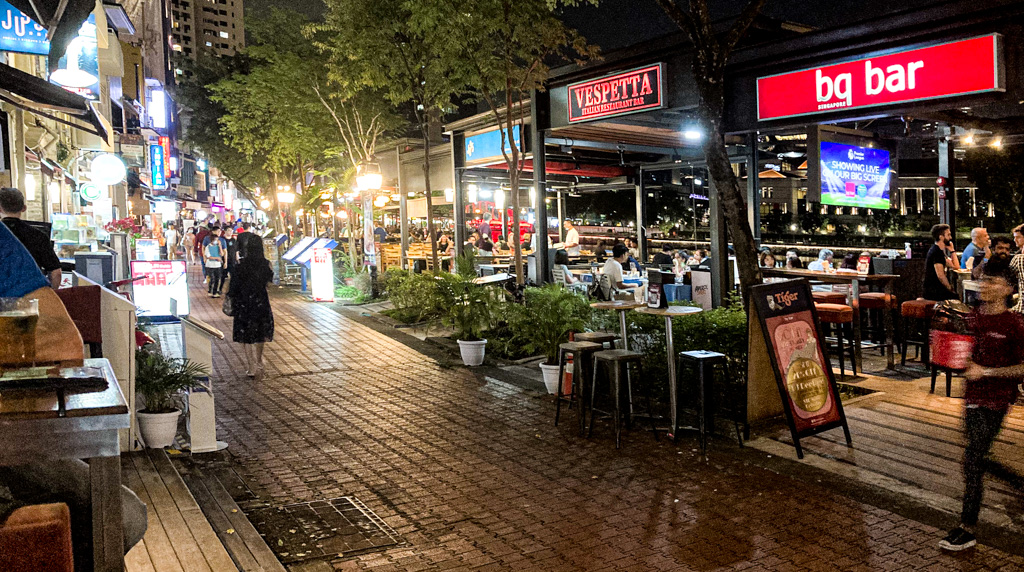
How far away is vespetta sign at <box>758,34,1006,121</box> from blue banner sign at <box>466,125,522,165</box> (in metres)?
7.18

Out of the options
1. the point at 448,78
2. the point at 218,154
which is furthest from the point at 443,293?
the point at 218,154

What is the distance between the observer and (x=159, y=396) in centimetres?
710

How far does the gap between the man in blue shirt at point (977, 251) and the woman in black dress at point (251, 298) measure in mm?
10578

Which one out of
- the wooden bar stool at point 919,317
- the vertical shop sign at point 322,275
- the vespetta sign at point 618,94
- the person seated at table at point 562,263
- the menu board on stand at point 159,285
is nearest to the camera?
the wooden bar stool at point 919,317

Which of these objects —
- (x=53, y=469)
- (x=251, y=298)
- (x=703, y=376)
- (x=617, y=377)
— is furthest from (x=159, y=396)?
(x=703, y=376)

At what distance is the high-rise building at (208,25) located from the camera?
489 ft

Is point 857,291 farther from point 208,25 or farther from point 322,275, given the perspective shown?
point 208,25

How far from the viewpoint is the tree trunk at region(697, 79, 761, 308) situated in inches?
299

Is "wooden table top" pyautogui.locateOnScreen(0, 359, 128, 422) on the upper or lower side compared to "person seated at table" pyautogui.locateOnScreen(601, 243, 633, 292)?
lower

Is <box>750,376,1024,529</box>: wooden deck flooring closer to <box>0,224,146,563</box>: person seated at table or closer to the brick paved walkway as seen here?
the brick paved walkway

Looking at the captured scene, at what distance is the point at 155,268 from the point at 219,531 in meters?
9.62

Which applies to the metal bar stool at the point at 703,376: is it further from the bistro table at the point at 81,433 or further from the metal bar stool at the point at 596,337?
the bistro table at the point at 81,433

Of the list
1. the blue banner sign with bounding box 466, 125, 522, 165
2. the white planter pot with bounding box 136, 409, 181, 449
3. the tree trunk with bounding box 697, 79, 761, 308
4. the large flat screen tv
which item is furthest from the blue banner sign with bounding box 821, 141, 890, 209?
the white planter pot with bounding box 136, 409, 181, 449

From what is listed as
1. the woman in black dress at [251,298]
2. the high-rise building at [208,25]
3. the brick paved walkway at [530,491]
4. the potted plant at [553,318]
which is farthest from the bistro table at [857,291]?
the high-rise building at [208,25]
